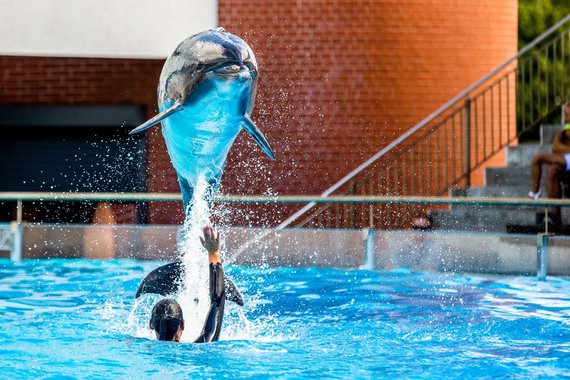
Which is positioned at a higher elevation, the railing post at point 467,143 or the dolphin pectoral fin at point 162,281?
the railing post at point 467,143

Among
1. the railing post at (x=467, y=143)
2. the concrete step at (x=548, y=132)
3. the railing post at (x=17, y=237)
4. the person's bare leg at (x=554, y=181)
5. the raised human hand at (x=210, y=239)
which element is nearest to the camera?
the raised human hand at (x=210, y=239)

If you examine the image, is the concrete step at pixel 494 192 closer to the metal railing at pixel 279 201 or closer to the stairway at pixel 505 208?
the stairway at pixel 505 208

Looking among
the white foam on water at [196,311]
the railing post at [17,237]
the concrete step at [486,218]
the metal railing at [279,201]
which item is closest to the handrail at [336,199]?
the metal railing at [279,201]

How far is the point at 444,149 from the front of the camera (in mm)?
18250

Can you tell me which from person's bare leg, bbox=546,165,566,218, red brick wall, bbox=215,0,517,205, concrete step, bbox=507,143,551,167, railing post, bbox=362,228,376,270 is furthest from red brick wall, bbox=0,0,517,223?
railing post, bbox=362,228,376,270

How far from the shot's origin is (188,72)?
7.78 metres

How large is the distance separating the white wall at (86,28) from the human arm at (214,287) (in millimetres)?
10921

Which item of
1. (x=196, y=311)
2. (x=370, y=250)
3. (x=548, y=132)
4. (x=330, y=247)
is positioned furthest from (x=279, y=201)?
(x=548, y=132)

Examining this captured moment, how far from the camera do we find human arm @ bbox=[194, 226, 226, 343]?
24.7 ft

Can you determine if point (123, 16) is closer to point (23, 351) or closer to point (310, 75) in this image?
point (310, 75)

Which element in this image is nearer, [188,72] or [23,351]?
[188,72]

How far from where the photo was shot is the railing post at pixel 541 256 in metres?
13.1

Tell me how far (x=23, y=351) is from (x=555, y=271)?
22.5 ft

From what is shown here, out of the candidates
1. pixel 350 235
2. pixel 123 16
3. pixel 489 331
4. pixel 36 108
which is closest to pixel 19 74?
pixel 36 108
